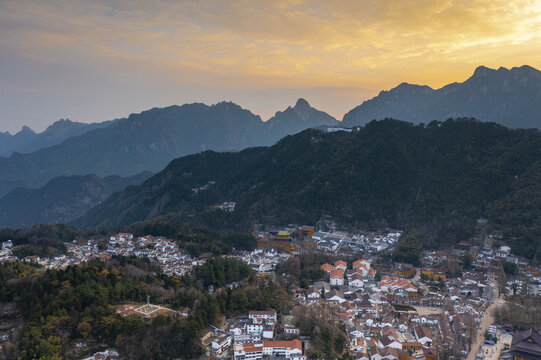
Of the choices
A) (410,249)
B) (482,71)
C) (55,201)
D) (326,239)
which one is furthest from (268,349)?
(482,71)

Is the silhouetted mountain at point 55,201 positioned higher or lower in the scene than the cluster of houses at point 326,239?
lower

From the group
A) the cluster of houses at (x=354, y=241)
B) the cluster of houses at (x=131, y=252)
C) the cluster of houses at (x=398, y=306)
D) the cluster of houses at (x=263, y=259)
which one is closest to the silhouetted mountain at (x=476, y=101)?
the cluster of houses at (x=354, y=241)

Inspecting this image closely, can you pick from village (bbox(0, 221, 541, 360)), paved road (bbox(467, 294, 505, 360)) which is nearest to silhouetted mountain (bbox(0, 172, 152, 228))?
village (bbox(0, 221, 541, 360))

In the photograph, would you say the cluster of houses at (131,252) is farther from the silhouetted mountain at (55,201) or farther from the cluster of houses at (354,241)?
the silhouetted mountain at (55,201)

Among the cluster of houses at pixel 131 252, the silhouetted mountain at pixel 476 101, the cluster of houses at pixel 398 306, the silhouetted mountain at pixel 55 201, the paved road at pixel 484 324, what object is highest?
the silhouetted mountain at pixel 476 101

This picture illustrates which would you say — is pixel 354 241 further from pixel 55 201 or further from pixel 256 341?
pixel 55 201

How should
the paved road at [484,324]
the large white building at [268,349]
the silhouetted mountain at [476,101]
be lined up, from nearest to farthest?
the large white building at [268,349] → the paved road at [484,324] → the silhouetted mountain at [476,101]
